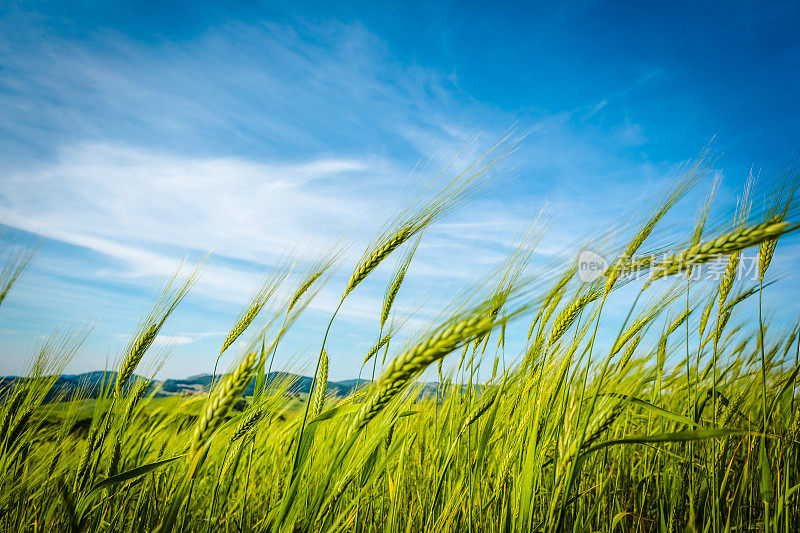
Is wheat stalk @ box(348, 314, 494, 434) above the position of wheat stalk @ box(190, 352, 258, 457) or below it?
above

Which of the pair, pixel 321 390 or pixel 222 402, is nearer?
pixel 222 402

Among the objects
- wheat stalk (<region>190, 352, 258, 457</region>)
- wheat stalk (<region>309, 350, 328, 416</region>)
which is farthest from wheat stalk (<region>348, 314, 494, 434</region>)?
wheat stalk (<region>309, 350, 328, 416</region>)

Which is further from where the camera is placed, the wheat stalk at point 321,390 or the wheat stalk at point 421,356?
the wheat stalk at point 321,390

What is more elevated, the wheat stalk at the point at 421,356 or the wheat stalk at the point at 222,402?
the wheat stalk at the point at 421,356

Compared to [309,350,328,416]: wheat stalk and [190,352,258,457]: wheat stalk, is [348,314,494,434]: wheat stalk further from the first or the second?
[309,350,328,416]: wheat stalk

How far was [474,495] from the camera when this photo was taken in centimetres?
138

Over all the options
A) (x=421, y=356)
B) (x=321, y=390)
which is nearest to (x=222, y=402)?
(x=421, y=356)

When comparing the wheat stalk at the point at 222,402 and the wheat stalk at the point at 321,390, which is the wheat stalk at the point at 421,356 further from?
the wheat stalk at the point at 321,390

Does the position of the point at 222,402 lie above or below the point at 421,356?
below

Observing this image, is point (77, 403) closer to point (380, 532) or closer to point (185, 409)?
point (185, 409)

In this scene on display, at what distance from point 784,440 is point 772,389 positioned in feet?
1.86

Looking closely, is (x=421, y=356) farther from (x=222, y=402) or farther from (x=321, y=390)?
(x=321, y=390)

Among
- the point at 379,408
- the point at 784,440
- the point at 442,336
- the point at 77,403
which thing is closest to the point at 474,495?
the point at 379,408

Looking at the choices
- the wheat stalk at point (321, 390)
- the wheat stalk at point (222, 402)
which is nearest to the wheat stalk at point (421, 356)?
the wheat stalk at point (222, 402)
